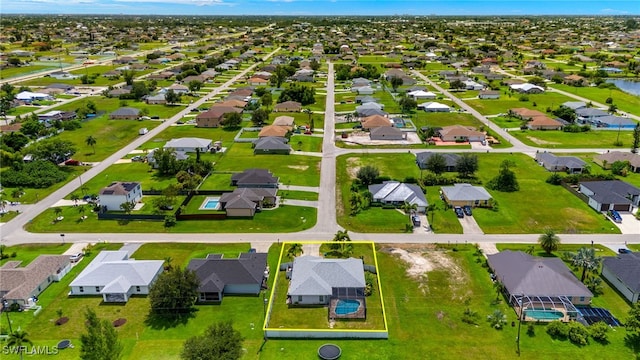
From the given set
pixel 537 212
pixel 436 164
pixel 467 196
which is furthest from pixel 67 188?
pixel 537 212

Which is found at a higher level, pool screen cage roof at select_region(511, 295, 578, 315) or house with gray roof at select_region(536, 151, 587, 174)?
house with gray roof at select_region(536, 151, 587, 174)

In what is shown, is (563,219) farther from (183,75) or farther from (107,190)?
(183,75)

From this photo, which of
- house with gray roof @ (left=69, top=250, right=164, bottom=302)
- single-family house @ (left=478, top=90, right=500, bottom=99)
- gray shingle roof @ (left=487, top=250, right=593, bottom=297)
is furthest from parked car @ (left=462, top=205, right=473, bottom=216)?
single-family house @ (left=478, top=90, right=500, bottom=99)

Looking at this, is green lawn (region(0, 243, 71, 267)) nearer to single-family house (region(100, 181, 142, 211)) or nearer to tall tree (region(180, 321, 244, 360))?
single-family house (region(100, 181, 142, 211))

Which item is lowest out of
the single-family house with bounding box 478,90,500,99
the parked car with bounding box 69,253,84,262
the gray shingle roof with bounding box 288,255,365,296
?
the parked car with bounding box 69,253,84,262

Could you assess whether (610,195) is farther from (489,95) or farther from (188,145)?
(489,95)
